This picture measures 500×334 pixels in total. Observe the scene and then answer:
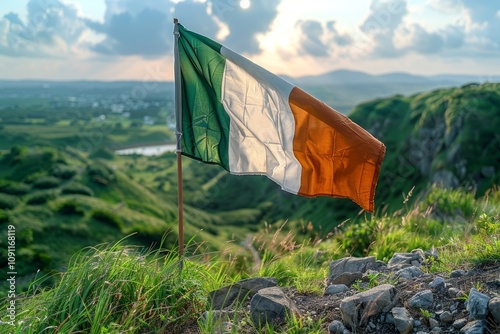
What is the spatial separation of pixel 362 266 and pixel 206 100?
141 inches

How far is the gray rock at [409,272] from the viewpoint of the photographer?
6.84 m

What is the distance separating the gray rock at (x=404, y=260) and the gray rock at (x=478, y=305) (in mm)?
2187

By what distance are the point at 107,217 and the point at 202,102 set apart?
2479 inches

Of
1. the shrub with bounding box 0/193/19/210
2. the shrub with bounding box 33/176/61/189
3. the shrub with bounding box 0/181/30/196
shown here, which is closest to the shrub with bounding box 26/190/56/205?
the shrub with bounding box 0/193/19/210

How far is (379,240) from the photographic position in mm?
9930

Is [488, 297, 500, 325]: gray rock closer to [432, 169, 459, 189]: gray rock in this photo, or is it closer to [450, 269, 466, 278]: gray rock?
[450, 269, 466, 278]: gray rock

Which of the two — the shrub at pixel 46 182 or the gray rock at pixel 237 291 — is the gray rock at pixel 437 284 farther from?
the shrub at pixel 46 182

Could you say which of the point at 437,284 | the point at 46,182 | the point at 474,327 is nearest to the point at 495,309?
the point at 474,327

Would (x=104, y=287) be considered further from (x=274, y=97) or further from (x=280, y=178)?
(x=274, y=97)

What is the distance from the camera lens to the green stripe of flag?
7.30m

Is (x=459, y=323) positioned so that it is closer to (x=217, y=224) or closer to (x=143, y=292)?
(x=143, y=292)

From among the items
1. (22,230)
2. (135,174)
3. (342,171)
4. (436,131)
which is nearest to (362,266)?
(342,171)

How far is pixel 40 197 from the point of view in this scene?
228 ft

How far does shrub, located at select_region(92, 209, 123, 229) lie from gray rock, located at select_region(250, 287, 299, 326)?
205 ft
